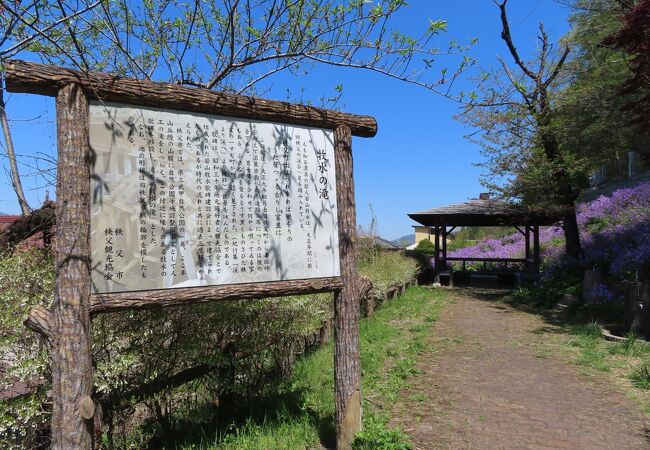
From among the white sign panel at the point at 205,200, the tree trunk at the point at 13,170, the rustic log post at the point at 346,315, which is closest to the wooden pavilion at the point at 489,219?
the rustic log post at the point at 346,315

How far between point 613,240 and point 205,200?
35.9 ft

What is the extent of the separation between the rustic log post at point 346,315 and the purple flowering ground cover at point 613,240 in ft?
21.2

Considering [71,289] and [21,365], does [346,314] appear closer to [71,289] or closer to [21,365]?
[71,289]

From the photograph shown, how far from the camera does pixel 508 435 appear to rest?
3.72 metres

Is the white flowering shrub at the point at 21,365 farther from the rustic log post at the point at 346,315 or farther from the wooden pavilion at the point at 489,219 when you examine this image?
the wooden pavilion at the point at 489,219

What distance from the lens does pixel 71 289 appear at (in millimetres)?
2422

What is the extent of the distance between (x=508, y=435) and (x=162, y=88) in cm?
386

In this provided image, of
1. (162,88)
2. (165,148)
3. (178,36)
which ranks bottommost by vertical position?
(165,148)

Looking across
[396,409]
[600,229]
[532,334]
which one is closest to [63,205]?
[396,409]

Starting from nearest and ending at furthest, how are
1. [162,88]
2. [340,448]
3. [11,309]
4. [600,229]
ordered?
[162,88], [11,309], [340,448], [600,229]

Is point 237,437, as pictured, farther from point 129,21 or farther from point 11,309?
point 129,21

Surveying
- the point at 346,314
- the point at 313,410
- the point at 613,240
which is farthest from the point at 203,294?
the point at 613,240

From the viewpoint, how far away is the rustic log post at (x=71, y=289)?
7.88ft

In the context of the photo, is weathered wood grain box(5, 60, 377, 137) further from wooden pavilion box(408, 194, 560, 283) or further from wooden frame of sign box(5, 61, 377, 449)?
wooden pavilion box(408, 194, 560, 283)
